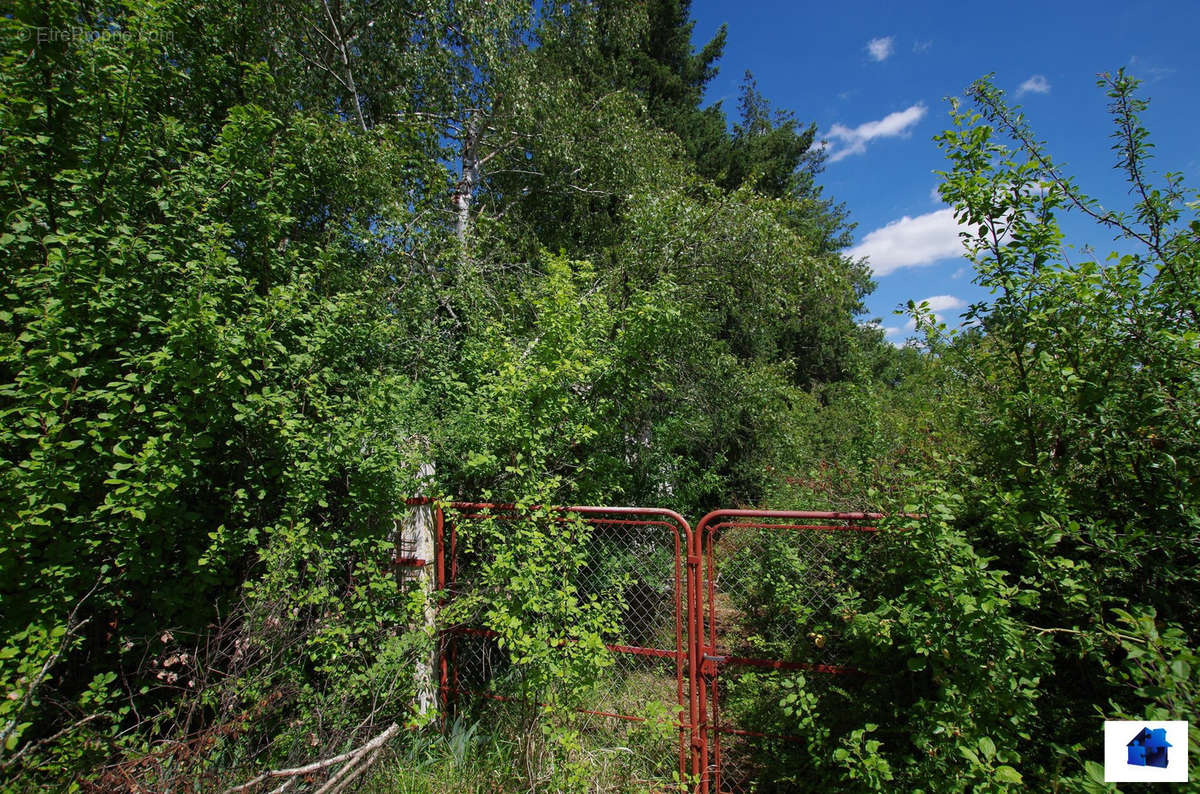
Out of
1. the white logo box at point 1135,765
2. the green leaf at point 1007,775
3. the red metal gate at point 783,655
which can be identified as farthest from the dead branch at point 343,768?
the white logo box at point 1135,765

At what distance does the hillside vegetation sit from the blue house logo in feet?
0.33

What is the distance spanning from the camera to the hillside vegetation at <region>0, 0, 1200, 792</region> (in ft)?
6.23

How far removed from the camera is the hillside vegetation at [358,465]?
1900 millimetres

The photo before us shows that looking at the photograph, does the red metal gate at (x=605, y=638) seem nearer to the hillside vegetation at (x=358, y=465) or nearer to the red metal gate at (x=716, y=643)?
the red metal gate at (x=716, y=643)

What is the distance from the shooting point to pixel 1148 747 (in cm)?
153

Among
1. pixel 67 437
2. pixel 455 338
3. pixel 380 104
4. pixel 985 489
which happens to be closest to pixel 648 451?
pixel 455 338

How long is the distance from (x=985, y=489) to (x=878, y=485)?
1.65 ft

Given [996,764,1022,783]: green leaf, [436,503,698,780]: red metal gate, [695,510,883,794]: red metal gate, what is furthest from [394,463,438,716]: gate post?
[996,764,1022,783]: green leaf

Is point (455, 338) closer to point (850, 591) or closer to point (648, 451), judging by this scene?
point (648, 451)

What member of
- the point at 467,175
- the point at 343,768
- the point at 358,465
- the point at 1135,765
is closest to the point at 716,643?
the point at 1135,765

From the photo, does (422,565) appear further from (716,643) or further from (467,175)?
(467,175)

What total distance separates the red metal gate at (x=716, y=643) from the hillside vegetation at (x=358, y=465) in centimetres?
21

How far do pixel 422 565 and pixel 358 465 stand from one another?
0.80 metres

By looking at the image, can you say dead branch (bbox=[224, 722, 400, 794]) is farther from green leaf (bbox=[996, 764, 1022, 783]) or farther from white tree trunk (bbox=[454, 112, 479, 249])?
white tree trunk (bbox=[454, 112, 479, 249])
